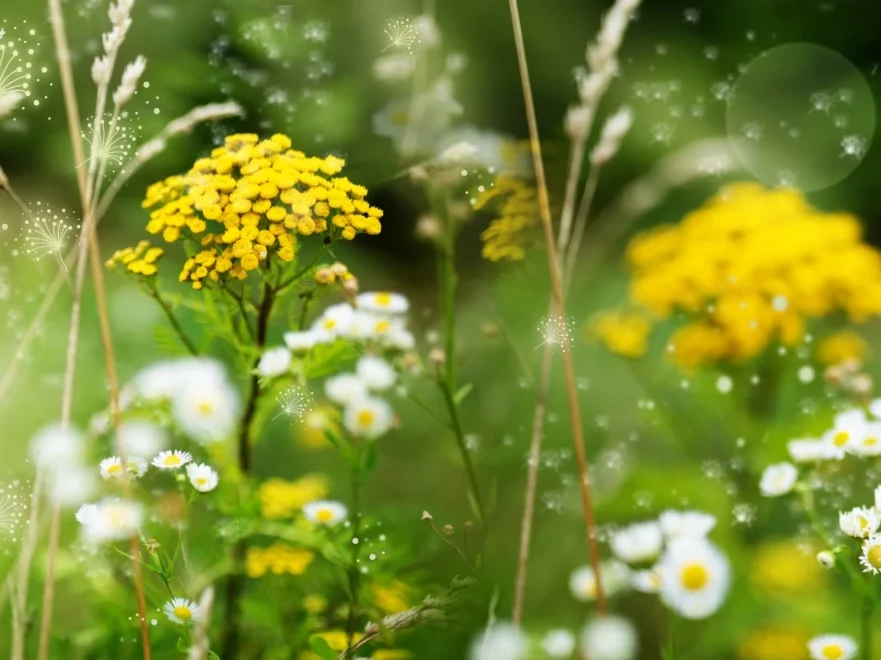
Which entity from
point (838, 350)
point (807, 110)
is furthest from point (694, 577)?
point (807, 110)

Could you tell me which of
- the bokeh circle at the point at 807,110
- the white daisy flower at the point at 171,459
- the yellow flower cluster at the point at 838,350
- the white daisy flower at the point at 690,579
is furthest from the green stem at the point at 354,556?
the bokeh circle at the point at 807,110

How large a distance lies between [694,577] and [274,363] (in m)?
0.33

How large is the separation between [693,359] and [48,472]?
25.4 inches

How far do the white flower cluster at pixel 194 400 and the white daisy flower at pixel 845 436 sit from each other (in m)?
0.48

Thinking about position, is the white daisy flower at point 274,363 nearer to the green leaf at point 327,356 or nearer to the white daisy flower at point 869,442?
the green leaf at point 327,356

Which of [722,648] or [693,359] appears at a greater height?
[693,359]

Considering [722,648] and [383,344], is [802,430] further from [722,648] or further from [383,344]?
[383,344]

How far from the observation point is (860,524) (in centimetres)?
55

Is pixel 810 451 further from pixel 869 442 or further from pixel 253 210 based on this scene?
pixel 253 210

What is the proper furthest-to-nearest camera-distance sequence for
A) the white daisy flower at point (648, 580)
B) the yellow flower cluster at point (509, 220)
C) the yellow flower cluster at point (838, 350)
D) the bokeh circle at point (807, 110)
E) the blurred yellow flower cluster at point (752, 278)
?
the bokeh circle at point (807, 110)
the yellow flower cluster at point (838, 350)
the blurred yellow flower cluster at point (752, 278)
the yellow flower cluster at point (509, 220)
the white daisy flower at point (648, 580)

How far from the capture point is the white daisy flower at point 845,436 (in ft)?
2.12

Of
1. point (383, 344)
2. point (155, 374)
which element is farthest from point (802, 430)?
point (155, 374)

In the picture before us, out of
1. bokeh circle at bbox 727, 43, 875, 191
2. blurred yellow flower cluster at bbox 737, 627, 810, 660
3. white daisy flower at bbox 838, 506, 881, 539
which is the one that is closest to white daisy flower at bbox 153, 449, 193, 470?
white daisy flower at bbox 838, 506, 881, 539

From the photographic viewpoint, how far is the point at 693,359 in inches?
35.7
